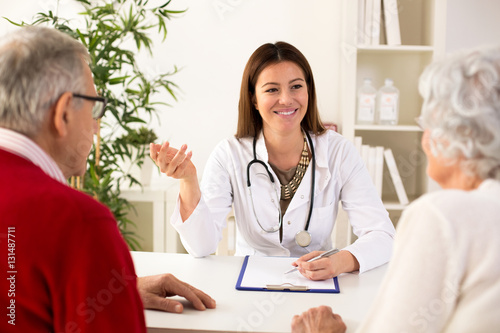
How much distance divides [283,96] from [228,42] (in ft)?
4.27

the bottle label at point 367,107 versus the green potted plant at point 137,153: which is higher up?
the bottle label at point 367,107

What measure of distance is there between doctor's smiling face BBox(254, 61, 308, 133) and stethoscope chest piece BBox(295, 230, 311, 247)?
1.44 ft

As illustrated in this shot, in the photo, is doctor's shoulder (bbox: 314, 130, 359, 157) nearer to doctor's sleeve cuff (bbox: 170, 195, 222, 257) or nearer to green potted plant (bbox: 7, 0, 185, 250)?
doctor's sleeve cuff (bbox: 170, 195, 222, 257)

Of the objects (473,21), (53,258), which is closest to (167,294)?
(53,258)

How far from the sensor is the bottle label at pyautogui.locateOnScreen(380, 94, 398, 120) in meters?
2.97

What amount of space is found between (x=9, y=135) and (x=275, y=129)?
1.33 meters

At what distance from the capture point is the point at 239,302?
1.35 meters

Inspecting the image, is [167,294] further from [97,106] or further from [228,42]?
[228,42]

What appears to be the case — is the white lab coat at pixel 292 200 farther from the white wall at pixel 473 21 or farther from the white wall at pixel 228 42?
the white wall at pixel 473 21

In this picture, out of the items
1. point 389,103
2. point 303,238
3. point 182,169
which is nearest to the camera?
point 182,169

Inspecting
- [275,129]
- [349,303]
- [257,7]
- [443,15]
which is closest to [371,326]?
[349,303]

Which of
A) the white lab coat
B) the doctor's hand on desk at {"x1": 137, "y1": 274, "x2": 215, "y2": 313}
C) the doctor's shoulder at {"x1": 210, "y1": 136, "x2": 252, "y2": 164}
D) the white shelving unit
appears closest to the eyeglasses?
the doctor's hand on desk at {"x1": 137, "y1": 274, "x2": 215, "y2": 313}

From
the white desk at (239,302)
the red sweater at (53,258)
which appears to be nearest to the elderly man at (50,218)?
the red sweater at (53,258)

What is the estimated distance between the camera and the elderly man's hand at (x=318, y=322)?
1171 mm
